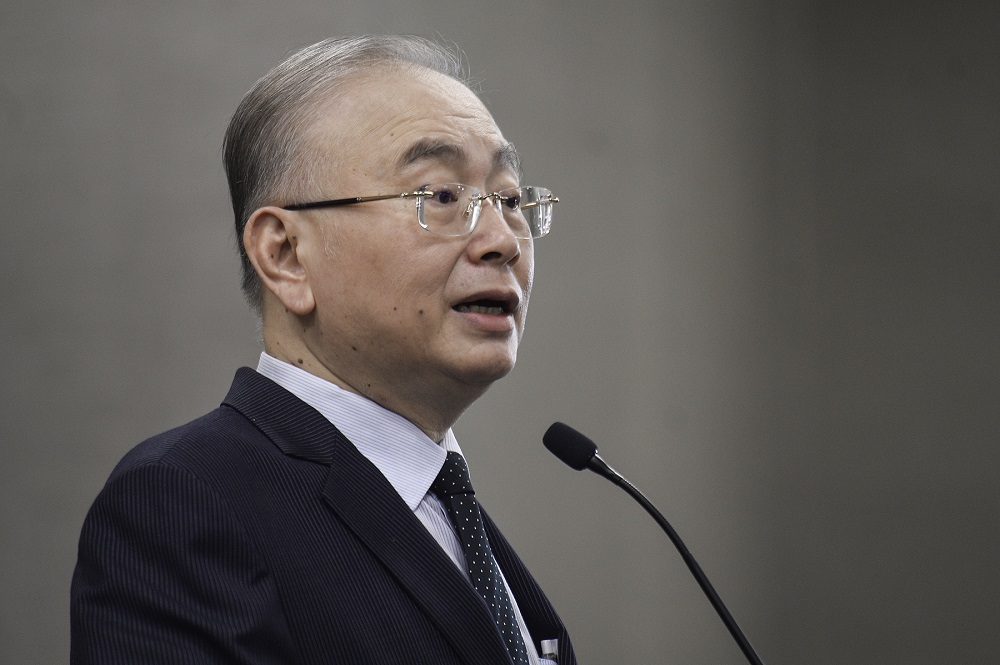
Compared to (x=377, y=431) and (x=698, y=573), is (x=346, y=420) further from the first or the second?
(x=698, y=573)

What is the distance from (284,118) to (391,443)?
19.4 inches

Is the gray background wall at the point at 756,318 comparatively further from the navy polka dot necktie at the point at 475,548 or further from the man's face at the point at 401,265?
the navy polka dot necktie at the point at 475,548

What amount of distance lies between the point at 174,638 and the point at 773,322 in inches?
93.4

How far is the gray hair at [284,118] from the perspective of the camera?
1322 mm

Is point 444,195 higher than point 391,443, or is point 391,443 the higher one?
point 444,195

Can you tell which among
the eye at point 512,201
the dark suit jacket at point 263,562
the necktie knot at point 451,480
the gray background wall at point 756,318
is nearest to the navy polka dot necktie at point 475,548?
the necktie knot at point 451,480

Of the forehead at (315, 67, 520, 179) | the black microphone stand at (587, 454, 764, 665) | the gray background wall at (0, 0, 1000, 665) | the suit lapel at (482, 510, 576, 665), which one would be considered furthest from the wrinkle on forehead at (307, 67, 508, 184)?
the gray background wall at (0, 0, 1000, 665)

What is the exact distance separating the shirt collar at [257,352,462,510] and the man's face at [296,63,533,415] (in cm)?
4

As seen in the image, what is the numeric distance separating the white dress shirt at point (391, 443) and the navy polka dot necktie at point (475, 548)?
0.05 ft

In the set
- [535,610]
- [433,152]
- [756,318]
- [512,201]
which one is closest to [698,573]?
[535,610]

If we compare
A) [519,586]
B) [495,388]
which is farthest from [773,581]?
[519,586]

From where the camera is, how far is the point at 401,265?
124 cm

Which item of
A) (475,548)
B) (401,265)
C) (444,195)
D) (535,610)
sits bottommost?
(535,610)

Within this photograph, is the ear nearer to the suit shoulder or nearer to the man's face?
the man's face
